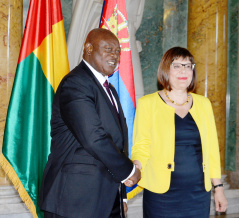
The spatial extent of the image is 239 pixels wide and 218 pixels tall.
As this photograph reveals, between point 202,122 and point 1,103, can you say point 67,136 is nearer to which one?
point 202,122

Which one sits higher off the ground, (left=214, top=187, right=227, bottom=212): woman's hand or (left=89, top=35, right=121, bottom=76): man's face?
(left=89, top=35, right=121, bottom=76): man's face

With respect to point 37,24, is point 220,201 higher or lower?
lower

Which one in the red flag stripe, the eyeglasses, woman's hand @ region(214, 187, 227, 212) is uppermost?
the red flag stripe

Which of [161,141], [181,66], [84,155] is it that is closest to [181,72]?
[181,66]

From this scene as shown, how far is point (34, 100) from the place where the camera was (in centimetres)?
299

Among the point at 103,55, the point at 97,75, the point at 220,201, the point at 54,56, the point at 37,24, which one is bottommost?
the point at 220,201

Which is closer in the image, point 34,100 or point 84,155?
point 84,155

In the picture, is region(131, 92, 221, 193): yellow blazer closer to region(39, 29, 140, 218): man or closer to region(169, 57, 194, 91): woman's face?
region(169, 57, 194, 91): woman's face

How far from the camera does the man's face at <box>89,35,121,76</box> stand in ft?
6.56

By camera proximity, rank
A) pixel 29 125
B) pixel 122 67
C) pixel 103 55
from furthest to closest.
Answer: pixel 122 67 < pixel 29 125 < pixel 103 55

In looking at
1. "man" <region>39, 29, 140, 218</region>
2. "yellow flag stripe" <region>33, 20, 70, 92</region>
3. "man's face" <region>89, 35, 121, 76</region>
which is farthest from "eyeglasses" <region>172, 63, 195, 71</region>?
"yellow flag stripe" <region>33, 20, 70, 92</region>

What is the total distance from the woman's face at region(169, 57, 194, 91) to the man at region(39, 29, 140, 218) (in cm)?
55

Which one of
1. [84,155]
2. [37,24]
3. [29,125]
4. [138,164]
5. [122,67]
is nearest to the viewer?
[84,155]

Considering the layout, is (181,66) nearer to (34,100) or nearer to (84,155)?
(84,155)
